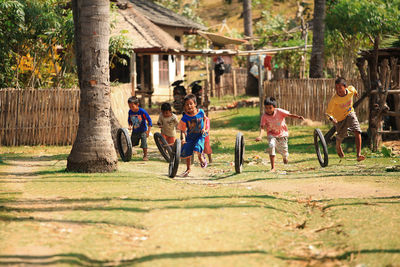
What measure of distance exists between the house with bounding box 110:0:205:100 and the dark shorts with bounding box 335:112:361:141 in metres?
11.8

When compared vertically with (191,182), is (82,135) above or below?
above

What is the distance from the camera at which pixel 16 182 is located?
836 cm

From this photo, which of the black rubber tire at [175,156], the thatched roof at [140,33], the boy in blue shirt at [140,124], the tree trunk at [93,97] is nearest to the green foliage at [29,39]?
the boy in blue shirt at [140,124]

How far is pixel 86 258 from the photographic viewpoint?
4836 mm

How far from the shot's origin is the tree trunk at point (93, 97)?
9.10 metres

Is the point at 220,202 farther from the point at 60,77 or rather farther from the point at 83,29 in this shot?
the point at 60,77

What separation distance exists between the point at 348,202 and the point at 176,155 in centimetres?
322

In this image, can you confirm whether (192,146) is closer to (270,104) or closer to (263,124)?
(263,124)

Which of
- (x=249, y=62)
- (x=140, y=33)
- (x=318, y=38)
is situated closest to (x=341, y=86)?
(x=318, y=38)

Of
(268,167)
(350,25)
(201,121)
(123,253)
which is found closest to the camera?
(123,253)

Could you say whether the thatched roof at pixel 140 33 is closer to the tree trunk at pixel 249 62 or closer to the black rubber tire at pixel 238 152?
the tree trunk at pixel 249 62

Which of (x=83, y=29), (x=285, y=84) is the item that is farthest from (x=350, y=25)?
(x=83, y=29)

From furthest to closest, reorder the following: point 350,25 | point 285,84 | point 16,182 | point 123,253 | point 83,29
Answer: point 350,25 < point 285,84 < point 83,29 < point 16,182 < point 123,253

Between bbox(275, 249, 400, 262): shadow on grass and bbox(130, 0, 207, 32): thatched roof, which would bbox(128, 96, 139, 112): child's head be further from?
bbox(130, 0, 207, 32): thatched roof
